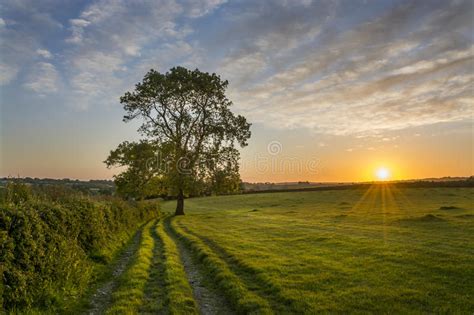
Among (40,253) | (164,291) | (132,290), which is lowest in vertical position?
(164,291)

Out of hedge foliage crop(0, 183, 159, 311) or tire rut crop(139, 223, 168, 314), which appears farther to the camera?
tire rut crop(139, 223, 168, 314)

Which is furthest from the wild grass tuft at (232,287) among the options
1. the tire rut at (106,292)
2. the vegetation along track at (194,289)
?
the tire rut at (106,292)

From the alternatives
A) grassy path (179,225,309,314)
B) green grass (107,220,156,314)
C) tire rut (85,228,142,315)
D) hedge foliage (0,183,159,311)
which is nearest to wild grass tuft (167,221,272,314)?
grassy path (179,225,309,314)

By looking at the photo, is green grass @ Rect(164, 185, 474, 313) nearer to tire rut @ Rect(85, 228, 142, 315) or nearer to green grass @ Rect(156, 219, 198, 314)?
green grass @ Rect(156, 219, 198, 314)

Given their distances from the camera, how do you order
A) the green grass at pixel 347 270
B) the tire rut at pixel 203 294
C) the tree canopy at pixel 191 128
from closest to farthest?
the tire rut at pixel 203 294, the green grass at pixel 347 270, the tree canopy at pixel 191 128

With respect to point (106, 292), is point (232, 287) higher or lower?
higher

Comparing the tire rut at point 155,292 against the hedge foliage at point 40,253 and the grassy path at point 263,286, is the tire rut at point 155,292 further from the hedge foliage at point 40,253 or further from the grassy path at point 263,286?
the grassy path at point 263,286

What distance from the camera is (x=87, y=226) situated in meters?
19.2

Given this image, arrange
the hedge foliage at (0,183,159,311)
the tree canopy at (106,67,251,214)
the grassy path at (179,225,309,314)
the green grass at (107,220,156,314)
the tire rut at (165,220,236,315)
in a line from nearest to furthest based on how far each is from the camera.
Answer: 1. the hedge foliage at (0,183,159,311)
2. the green grass at (107,220,156,314)
3. the grassy path at (179,225,309,314)
4. the tire rut at (165,220,236,315)
5. the tree canopy at (106,67,251,214)

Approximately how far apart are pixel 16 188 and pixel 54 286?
6167 mm

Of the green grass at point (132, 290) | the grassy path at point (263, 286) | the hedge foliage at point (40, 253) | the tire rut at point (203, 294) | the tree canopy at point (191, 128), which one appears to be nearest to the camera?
the hedge foliage at point (40, 253)

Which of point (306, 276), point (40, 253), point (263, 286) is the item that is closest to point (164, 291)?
point (263, 286)

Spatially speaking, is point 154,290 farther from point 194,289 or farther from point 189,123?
point 189,123

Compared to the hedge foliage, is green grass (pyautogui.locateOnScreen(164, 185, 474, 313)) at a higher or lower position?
lower
